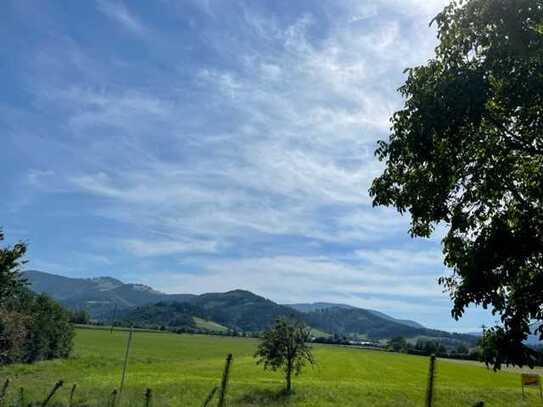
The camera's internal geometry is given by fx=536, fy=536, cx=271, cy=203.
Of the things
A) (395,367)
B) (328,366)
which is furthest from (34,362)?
(395,367)

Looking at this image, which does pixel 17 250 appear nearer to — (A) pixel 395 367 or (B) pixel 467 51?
(B) pixel 467 51

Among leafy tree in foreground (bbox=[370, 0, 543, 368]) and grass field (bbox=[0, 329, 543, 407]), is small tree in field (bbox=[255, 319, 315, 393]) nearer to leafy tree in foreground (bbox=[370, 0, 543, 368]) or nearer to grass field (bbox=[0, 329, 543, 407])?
grass field (bbox=[0, 329, 543, 407])

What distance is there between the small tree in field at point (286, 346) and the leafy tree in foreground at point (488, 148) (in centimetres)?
4205

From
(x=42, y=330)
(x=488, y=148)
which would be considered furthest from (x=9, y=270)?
(x=42, y=330)

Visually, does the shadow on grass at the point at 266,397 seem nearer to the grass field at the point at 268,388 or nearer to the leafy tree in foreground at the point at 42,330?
the grass field at the point at 268,388

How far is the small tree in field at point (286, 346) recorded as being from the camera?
52688 mm

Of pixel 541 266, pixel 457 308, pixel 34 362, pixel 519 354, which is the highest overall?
pixel 541 266

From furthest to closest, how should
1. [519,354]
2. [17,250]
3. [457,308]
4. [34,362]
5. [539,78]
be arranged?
[34,362] → [17,250] → [457,308] → [519,354] → [539,78]

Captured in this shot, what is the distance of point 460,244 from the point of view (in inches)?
512

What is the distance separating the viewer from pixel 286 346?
5319 cm

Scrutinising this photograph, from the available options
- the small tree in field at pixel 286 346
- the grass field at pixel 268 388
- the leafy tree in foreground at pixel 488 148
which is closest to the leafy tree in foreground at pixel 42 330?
the grass field at pixel 268 388

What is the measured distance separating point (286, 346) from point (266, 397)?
6369 millimetres

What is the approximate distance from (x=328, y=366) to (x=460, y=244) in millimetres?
78913

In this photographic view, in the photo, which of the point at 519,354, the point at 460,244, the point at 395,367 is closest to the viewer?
the point at 519,354
